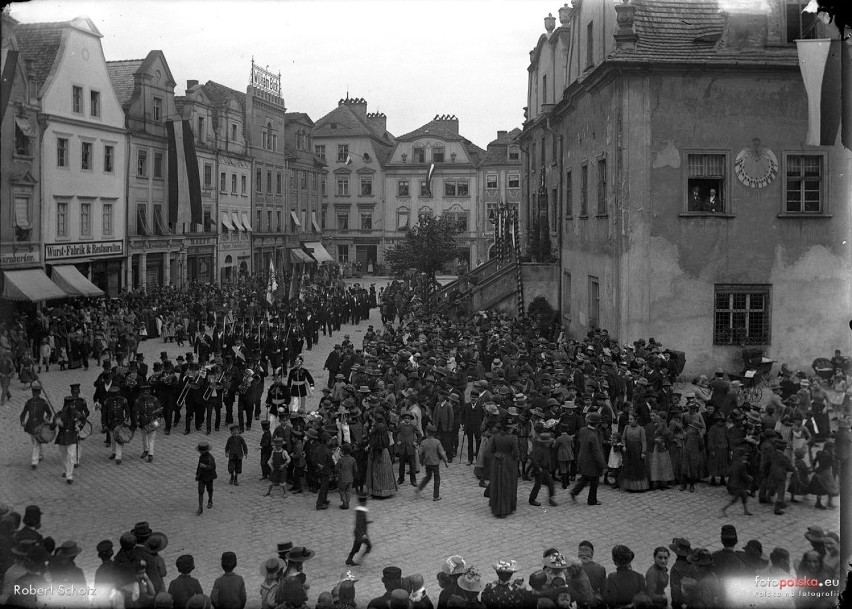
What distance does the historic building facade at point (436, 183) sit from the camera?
234ft

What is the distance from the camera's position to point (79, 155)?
119ft

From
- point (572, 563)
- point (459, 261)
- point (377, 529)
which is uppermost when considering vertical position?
point (459, 261)

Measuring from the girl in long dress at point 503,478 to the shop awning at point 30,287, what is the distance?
2276 centimetres

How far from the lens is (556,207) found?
110ft

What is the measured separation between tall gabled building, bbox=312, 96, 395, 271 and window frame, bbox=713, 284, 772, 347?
51.7 metres

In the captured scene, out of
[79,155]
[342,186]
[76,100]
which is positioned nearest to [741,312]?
[79,155]

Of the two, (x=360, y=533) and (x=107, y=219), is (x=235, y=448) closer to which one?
(x=360, y=533)

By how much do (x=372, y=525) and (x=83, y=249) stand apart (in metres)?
28.7

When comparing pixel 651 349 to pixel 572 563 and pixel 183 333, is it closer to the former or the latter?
pixel 572 563

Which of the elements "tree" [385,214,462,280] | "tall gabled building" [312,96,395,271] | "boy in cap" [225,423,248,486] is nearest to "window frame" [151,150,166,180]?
"tree" [385,214,462,280]

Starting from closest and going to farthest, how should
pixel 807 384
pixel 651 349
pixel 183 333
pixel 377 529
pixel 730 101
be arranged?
pixel 377 529, pixel 807 384, pixel 651 349, pixel 730 101, pixel 183 333

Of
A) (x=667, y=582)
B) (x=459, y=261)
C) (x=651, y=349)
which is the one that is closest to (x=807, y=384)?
(x=651, y=349)

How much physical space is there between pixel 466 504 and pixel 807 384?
24.9ft

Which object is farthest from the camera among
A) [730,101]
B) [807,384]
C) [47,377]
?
[47,377]
